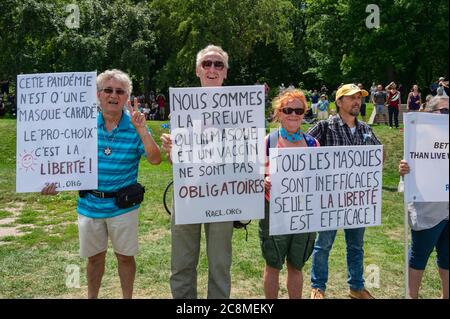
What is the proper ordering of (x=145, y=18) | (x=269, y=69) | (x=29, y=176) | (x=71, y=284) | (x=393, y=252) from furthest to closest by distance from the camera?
1. (x=269, y=69)
2. (x=145, y=18)
3. (x=393, y=252)
4. (x=71, y=284)
5. (x=29, y=176)

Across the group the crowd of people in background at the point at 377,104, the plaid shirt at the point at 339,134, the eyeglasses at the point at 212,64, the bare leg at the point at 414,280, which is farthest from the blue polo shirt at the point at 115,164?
the crowd of people in background at the point at 377,104

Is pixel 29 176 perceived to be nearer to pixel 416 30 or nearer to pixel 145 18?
pixel 145 18

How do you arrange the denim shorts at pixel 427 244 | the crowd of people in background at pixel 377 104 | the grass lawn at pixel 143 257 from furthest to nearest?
the crowd of people in background at pixel 377 104, the grass lawn at pixel 143 257, the denim shorts at pixel 427 244

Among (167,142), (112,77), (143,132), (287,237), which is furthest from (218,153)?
(112,77)

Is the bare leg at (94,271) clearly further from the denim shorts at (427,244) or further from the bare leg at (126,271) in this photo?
the denim shorts at (427,244)

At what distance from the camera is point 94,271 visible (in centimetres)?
412

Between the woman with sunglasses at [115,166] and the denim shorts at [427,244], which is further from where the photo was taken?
the denim shorts at [427,244]

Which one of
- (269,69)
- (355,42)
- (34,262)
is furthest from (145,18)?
(34,262)

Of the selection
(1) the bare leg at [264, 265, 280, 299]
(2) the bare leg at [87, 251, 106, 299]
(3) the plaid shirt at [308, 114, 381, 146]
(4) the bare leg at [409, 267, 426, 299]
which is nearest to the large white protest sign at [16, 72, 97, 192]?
(2) the bare leg at [87, 251, 106, 299]

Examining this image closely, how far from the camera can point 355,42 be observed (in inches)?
1441

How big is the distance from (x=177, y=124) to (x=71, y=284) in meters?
2.32

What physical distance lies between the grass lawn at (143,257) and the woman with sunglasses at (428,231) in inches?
28.9

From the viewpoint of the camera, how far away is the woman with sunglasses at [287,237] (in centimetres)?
389

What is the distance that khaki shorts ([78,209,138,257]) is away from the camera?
3.88 m
